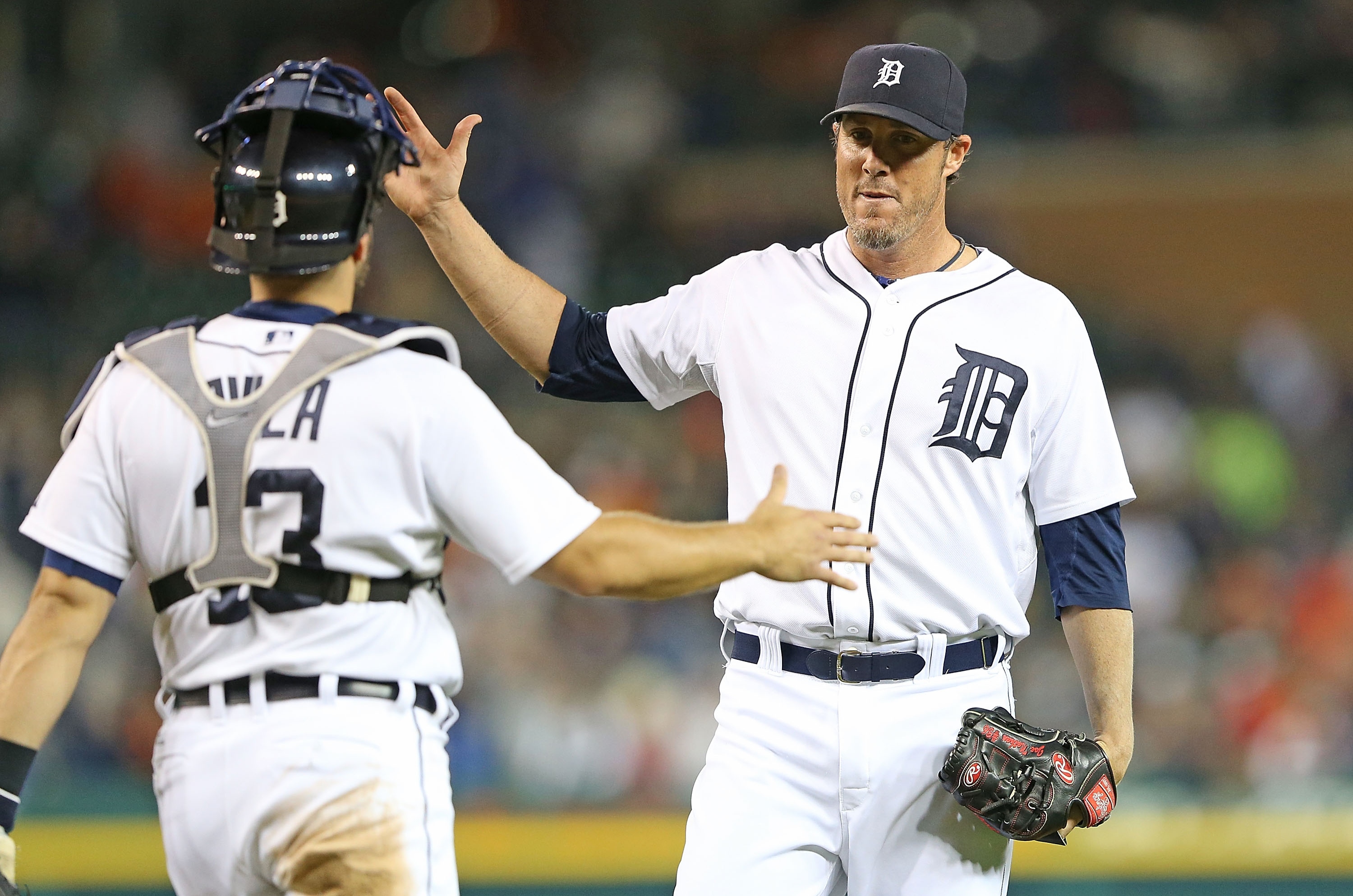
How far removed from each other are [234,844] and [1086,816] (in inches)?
72.0

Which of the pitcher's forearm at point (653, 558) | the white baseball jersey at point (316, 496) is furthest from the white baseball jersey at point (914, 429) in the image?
the white baseball jersey at point (316, 496)

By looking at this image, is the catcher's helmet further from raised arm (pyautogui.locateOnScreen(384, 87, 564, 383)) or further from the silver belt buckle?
the silver belt buckle

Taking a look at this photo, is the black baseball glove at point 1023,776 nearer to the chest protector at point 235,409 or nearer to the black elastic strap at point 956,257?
the black elastic strap at point 956,257

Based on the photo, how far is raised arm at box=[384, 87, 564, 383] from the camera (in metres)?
3.54

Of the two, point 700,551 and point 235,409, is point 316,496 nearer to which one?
point 235,409

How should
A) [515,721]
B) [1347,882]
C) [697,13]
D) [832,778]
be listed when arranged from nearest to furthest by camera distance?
1. [832,778]
2. [1347,882]
3. [515,721]
4. [697,13]

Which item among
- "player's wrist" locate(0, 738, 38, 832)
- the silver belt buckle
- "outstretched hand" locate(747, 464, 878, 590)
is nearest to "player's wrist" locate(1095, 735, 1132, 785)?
the silver belt buckle

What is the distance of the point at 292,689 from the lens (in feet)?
7.76

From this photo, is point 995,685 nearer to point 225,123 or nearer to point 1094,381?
point 1094,381

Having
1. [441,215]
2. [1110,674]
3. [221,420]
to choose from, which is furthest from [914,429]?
[221,420]

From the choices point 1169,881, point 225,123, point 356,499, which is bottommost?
point 1169,881

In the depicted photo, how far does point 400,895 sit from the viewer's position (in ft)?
7.74

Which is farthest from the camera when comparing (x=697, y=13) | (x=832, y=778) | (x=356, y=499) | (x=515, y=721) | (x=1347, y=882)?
(x=697, y=13)

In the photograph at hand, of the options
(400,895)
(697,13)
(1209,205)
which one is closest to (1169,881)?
(400,895)
